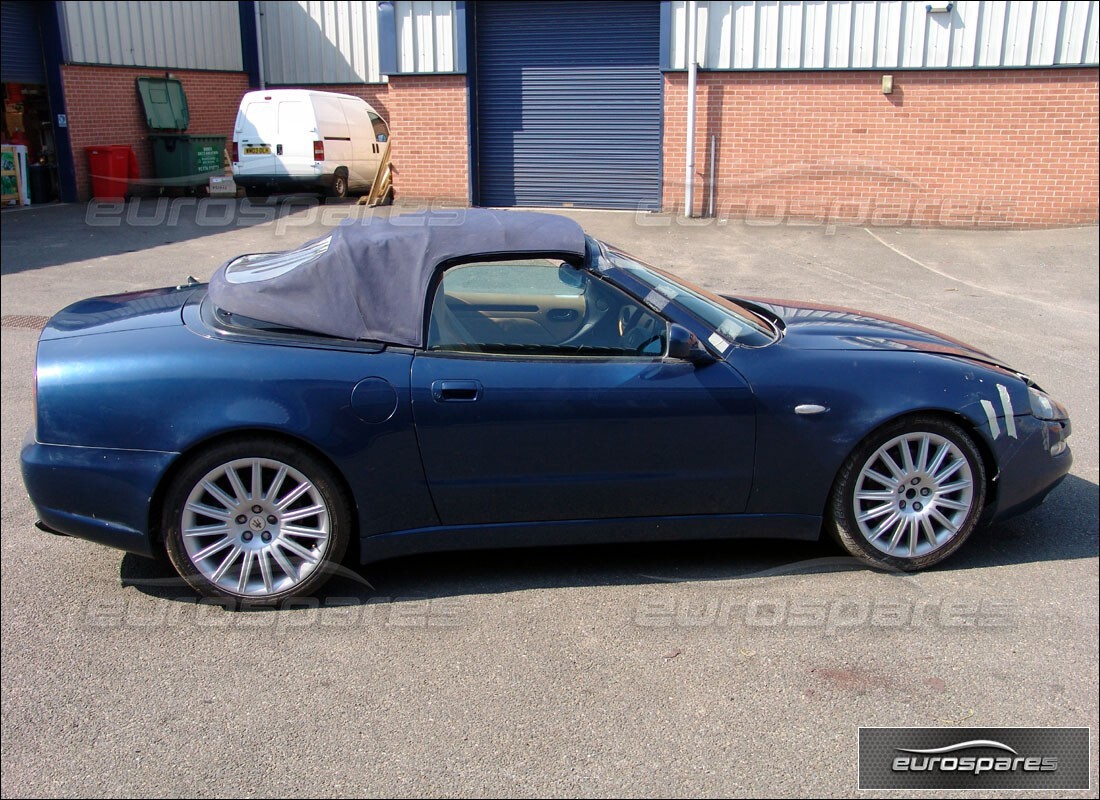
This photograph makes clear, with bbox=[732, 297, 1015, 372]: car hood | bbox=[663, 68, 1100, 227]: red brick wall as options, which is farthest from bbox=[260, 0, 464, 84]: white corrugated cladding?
bbox=[732, 297, 1015, 372]: car hood

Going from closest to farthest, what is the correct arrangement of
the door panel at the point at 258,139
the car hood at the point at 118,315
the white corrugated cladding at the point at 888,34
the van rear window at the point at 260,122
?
the car hood at the point at 118,315
the white corrugated cladding at the point at 888,34
the door panel at the point at 258,139
the van rear window at the point at 260,122

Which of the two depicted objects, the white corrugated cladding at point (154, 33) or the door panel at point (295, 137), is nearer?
the door panel at point (295, 137)

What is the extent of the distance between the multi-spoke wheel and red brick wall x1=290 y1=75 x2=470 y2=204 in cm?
1458

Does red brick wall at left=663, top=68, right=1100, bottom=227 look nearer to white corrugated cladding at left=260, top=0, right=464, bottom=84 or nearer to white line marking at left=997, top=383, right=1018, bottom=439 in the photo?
white corrugated cladding at left=260, top=0, right=464, bottom=84

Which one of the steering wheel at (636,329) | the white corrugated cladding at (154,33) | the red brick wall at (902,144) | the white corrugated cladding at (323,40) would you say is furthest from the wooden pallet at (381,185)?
the steering wheel at (636,329)

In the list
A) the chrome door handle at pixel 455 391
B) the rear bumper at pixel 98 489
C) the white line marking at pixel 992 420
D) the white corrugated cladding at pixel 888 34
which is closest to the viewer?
the rear bumper at pixel 98 489

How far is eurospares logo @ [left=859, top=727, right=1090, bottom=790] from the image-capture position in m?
3.16

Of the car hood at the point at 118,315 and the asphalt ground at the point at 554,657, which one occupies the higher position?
the car hood at the point at 118,315

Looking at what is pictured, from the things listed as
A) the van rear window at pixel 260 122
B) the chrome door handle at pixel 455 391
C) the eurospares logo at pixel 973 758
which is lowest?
the eurospares logo at pixel 973 758

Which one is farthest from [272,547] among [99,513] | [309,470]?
[99,513]

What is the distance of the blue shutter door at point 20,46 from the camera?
18.9 meters

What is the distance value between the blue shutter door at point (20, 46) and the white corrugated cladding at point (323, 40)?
15.8 feet

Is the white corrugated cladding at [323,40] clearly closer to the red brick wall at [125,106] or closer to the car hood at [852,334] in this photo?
the red brick wall at [125,106]

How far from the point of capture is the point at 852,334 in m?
4.74
